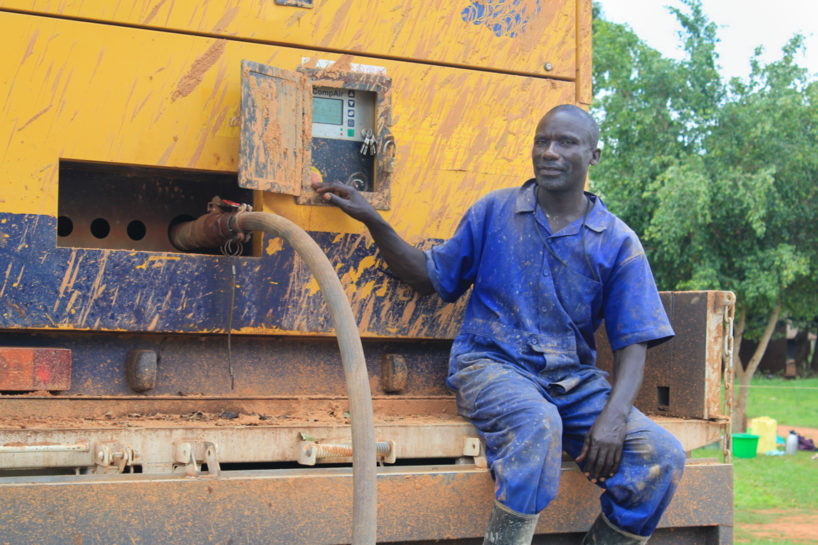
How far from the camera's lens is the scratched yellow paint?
2688 mm

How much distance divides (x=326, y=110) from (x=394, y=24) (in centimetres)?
35

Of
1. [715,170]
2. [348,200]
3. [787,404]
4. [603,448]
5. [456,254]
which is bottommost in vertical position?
[787,404]

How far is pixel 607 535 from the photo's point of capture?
2.63 m

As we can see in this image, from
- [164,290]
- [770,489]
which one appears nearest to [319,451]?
[164,290]

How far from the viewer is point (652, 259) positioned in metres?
15.0

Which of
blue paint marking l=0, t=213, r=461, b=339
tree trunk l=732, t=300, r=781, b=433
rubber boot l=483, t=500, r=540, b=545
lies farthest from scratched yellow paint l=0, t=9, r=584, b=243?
tree trunk l=732, t=300, r=781, b=433

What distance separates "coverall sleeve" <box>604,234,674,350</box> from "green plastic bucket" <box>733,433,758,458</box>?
8676 mm

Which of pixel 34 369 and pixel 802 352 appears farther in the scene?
pixel 802 352

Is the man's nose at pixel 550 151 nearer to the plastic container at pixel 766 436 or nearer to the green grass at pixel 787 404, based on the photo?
the plastic container at pixel 766 436

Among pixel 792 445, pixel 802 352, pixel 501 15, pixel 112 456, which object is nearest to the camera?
pixel 112 456

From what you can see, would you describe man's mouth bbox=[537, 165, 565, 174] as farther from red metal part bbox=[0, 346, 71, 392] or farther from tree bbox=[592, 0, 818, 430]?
tree bbox=[592, 0, 818, 430]

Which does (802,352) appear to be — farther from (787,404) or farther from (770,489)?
(770,489)

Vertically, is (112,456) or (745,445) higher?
(112,456)

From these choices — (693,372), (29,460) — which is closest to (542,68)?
(693,372)
